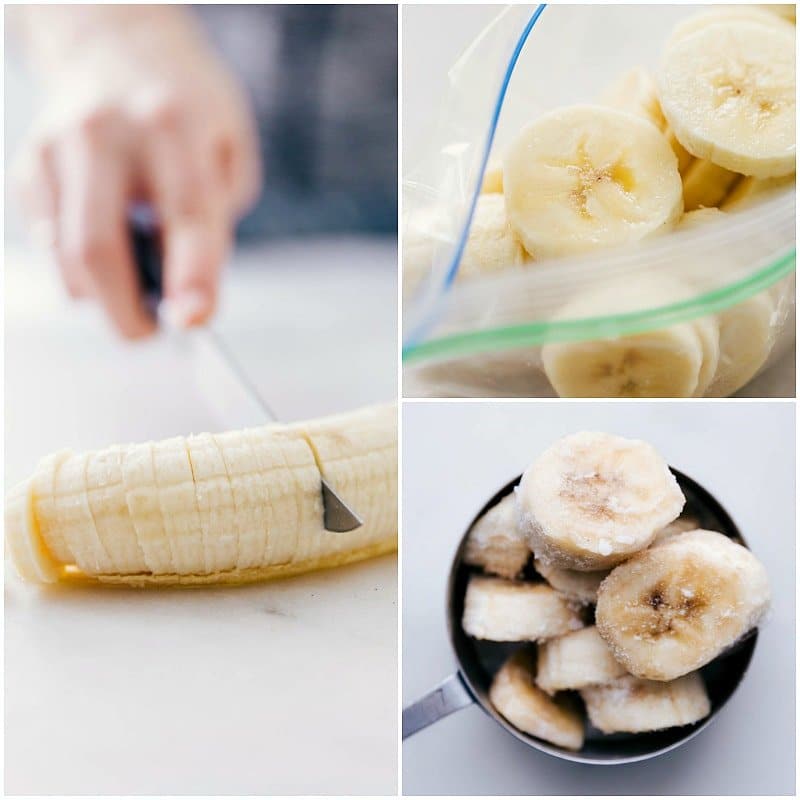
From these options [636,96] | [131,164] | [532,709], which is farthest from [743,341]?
[131,164]

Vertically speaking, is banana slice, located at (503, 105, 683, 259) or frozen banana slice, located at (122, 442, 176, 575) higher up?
banana slice, located at (503, 105, 683, 259)

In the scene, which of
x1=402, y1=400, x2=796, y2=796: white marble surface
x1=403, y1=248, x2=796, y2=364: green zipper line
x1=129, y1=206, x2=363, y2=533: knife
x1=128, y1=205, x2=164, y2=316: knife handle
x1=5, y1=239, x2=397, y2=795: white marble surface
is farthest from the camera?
x1=128, y1=205, x2=164, y2=316: knife handle

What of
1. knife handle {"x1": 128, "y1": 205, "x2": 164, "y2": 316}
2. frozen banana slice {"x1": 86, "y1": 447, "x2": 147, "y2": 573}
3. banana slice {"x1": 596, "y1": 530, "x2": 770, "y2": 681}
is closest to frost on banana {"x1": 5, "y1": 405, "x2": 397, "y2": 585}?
frozen banana slice {"x1": 86, "y1": 447, "x2": 147, "y2": 573}

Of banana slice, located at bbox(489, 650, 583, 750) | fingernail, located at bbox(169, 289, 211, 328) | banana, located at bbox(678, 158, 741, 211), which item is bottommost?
banana slice, located at bbox(489, 650, 583, 750)

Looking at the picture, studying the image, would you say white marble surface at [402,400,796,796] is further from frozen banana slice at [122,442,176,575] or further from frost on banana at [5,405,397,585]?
frozen banana slice at [122,442,176,575]

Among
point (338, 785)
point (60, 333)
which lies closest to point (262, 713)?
point (338, 785)

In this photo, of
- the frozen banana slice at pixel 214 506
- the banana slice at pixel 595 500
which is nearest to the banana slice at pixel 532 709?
the banana slice at pixel 595 500

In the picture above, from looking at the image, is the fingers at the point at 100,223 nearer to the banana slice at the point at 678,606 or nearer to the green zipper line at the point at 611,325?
the green zipper line at the point at 611,325
